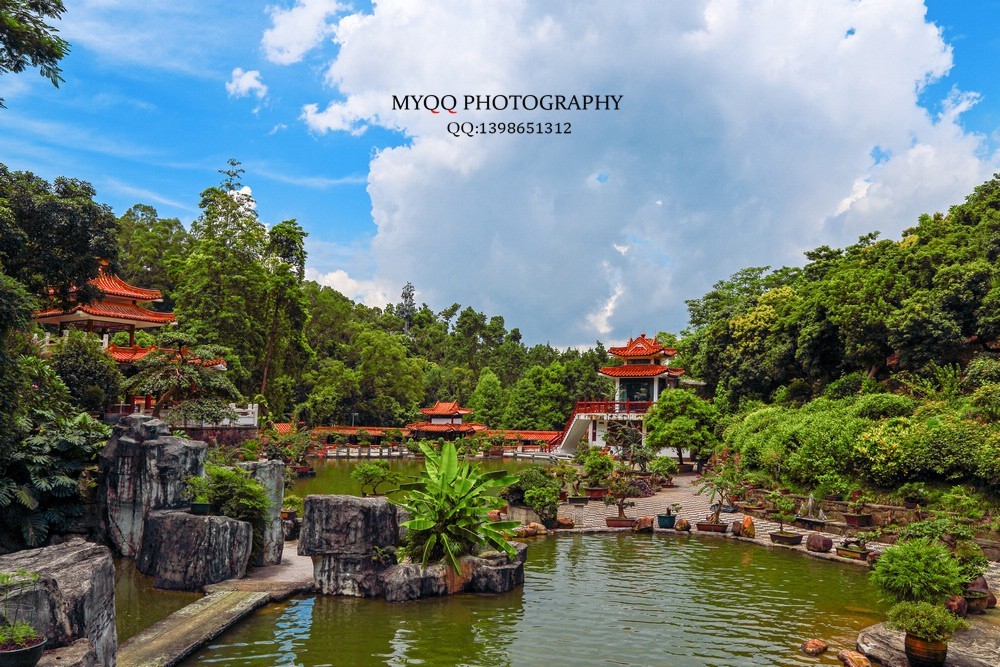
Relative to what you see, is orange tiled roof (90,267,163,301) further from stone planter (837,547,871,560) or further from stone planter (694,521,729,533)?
stone planter (837,547,871,560)

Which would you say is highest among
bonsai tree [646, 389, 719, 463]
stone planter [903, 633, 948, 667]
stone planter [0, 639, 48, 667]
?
bonsai tree [646, 389, 719, 463]

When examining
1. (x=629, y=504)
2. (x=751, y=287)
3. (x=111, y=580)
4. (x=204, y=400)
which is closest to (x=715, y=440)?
(x=629, y=504)

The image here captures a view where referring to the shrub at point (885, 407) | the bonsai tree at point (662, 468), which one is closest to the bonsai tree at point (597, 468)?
the bonsai tree at point (662, 468)

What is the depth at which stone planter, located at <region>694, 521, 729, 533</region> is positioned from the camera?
18.5 m

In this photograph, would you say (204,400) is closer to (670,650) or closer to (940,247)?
(670,650)

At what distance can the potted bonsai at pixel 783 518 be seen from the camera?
1662cm

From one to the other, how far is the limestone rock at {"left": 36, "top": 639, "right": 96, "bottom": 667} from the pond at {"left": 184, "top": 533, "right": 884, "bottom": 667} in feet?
7.68

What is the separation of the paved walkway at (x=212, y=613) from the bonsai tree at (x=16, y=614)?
226 cm

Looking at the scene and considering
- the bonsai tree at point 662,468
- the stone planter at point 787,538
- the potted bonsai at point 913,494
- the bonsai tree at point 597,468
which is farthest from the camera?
the bonsai tree at point 662,468

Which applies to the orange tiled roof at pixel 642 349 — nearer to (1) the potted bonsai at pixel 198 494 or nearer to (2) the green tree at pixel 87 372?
(2) the green tree at pixel 87 372

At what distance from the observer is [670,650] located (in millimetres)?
9438

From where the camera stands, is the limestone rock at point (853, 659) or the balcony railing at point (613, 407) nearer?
the limestone rock at point (853, 659)

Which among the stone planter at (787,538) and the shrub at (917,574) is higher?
the shrub at (917,574)

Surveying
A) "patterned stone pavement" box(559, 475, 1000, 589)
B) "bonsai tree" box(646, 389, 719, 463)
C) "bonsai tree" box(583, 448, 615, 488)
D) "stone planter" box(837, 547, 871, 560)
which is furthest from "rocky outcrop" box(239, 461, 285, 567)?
"bonsai tree" box(646, 389, 719, 463)
